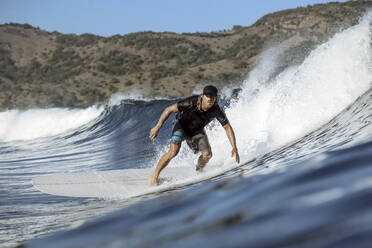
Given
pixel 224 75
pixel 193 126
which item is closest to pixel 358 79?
pixel 193 126

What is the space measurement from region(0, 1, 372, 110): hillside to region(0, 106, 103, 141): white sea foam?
60.7 feet

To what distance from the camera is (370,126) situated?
14.2 ft

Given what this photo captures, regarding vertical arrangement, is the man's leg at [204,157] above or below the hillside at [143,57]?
below

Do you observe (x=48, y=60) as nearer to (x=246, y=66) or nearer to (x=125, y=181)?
(x=246, y=66)

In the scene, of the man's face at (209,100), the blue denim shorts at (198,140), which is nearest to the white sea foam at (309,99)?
the blue denim shorts at (198,140)

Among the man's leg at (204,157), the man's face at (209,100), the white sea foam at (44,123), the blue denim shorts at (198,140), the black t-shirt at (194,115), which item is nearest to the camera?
the man's face at (209,100)

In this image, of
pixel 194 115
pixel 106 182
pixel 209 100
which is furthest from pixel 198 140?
pixel 106 182

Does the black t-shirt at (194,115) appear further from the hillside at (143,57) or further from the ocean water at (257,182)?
the hillside at (143,57)

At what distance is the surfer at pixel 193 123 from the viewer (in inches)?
217

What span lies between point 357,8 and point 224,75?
89.2 ft

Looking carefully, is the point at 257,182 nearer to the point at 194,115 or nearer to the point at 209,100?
the point at 209,100

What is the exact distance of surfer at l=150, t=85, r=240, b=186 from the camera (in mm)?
5516

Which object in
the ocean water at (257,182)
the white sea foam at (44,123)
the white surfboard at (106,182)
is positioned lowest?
the white surfboard at (106,182)

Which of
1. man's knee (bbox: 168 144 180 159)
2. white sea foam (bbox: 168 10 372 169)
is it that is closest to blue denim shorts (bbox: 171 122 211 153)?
man's knee (bbox: 168 144 180 159)
